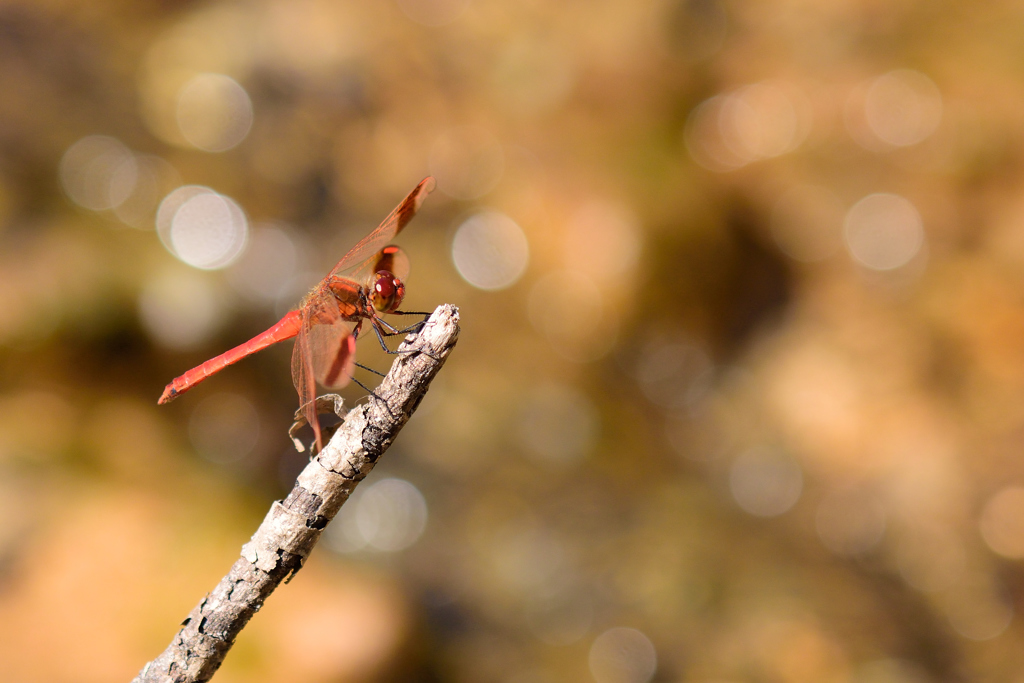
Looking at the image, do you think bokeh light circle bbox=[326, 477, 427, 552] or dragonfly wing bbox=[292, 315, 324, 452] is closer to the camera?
dragonfly wing bbox=[292, 315, 324, 452]

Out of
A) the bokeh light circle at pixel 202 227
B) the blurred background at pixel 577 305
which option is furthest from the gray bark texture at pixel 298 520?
the bokeh light circle at pixel 202 227

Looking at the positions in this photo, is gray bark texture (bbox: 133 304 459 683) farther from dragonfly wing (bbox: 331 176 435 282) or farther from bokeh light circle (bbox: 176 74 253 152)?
bokeh light circle (bbox: 176 74 253 152)

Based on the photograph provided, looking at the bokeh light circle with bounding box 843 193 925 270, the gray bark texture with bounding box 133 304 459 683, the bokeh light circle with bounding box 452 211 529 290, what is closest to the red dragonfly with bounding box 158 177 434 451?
the gray bark texture with bounding box 133 304 459 683

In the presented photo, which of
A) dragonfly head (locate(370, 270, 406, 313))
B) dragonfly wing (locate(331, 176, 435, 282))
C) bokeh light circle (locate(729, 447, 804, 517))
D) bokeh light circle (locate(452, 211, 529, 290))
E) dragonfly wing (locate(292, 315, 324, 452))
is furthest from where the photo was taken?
bokeh light circle (locate(452, 211, 529, 290))

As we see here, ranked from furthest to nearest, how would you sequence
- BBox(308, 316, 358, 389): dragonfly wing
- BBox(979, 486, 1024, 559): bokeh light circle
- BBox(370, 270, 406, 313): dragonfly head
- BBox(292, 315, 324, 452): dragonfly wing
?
BBox(979, 486, 1024, 559): bokeh light circle
BBox(370, 270, 406, 313): dragonfly head
BBox(308, 316, 358, 389): dragonfly wing
BBox(292, 315, 324, 452): dragonfly wing

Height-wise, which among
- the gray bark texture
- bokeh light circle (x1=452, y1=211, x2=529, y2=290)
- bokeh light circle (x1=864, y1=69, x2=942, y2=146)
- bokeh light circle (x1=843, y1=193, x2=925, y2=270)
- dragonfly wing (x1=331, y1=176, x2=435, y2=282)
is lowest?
the gray bark texture

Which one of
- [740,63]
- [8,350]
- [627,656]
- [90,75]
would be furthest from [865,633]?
[90,75]

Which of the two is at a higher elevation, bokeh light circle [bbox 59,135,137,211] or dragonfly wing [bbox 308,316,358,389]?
bokeh light circle [bbox 59,135,137,211]
